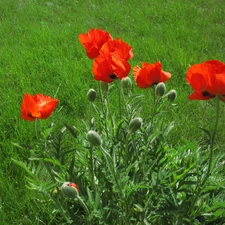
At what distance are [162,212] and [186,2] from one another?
151 inches

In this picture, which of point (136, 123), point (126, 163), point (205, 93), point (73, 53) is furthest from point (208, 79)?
Result: point (73, 53)

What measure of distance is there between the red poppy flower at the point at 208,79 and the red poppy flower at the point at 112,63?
0.68 feet

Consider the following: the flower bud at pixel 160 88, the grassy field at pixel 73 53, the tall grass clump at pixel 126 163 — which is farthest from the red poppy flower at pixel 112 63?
the grassy field at pixel 73 53

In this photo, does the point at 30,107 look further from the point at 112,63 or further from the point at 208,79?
the point at 208,79

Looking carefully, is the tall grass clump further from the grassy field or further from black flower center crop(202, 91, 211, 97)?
the grassy field

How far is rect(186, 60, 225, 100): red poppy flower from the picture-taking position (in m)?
1.01

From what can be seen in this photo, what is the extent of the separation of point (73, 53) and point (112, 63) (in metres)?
2.15

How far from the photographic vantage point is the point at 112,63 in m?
1.16

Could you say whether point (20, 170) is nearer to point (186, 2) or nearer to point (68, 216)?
point (68, 216)

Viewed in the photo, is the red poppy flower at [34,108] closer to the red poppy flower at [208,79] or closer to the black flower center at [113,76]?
the black flower center at [113,76]

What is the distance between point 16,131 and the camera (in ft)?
7.28

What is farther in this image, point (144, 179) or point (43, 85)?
point (43, 85)

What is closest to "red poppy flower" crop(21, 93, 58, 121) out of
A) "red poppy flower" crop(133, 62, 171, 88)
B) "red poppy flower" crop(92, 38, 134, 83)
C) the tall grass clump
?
the tall grass clump

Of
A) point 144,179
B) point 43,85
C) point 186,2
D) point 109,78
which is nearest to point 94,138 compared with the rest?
point 109,78
